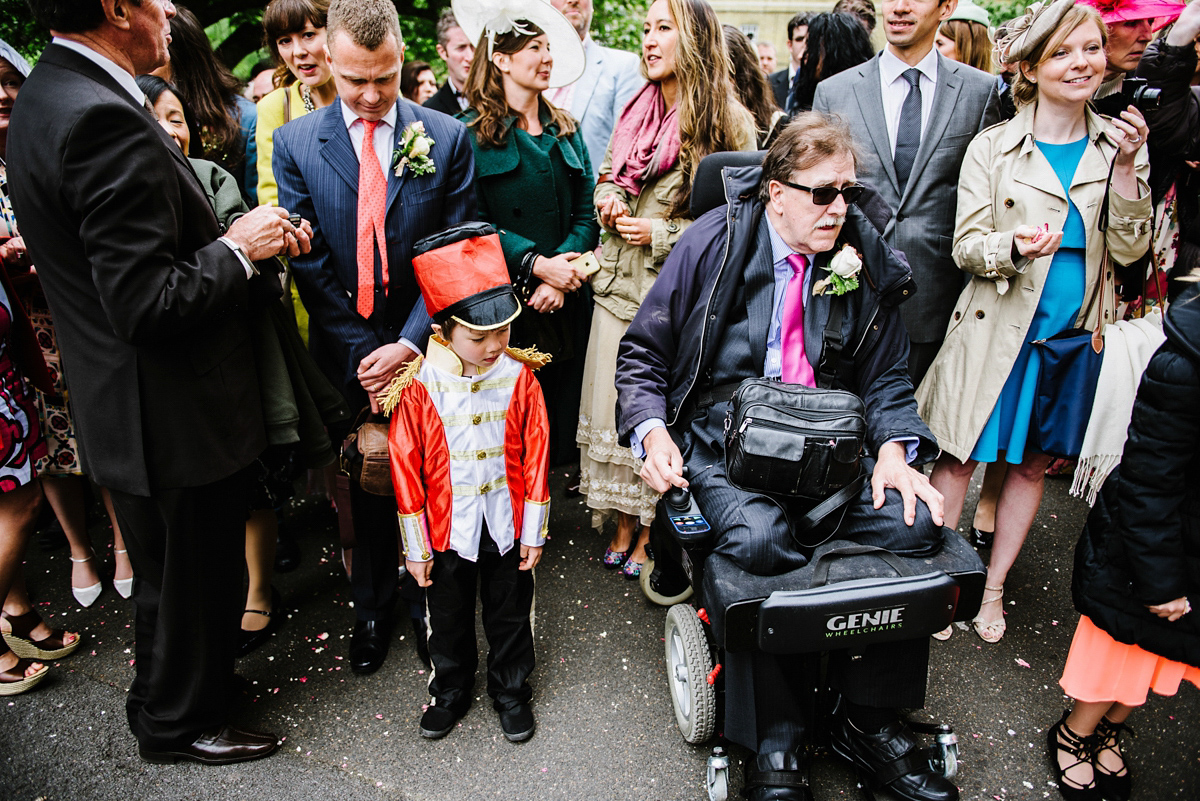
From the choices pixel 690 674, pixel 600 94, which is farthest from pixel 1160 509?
pixel 600 94

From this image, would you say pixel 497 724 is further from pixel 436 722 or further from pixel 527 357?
pixel 527 357

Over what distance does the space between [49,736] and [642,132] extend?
335 cm

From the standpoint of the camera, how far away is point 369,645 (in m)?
2.98

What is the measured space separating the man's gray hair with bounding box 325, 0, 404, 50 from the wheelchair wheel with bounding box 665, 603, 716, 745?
2.27 m

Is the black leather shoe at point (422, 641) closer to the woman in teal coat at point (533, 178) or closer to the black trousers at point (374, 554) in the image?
the black trousers at point (374, 554)

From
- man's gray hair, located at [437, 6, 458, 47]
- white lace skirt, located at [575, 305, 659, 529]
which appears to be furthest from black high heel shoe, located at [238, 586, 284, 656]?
man's gray hair, located at [437, 6, 458, 47]

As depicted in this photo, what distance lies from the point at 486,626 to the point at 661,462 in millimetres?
919

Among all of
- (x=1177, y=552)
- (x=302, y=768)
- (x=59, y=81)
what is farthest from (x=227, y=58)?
(x=1177, y=552)

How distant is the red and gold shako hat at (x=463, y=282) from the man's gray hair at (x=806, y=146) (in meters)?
1.02

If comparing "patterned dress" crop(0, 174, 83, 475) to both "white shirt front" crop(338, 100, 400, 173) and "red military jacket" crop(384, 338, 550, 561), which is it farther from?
"red military jacket" crop(384, 338, 550, 561)

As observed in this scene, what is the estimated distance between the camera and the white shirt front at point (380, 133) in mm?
2830

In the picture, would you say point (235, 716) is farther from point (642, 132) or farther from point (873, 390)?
point (642, 132)

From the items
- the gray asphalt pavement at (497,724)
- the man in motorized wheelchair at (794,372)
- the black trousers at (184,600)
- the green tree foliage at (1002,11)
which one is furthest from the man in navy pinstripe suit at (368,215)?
the green tree foliage at (1002,11)

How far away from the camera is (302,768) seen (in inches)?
98.8
